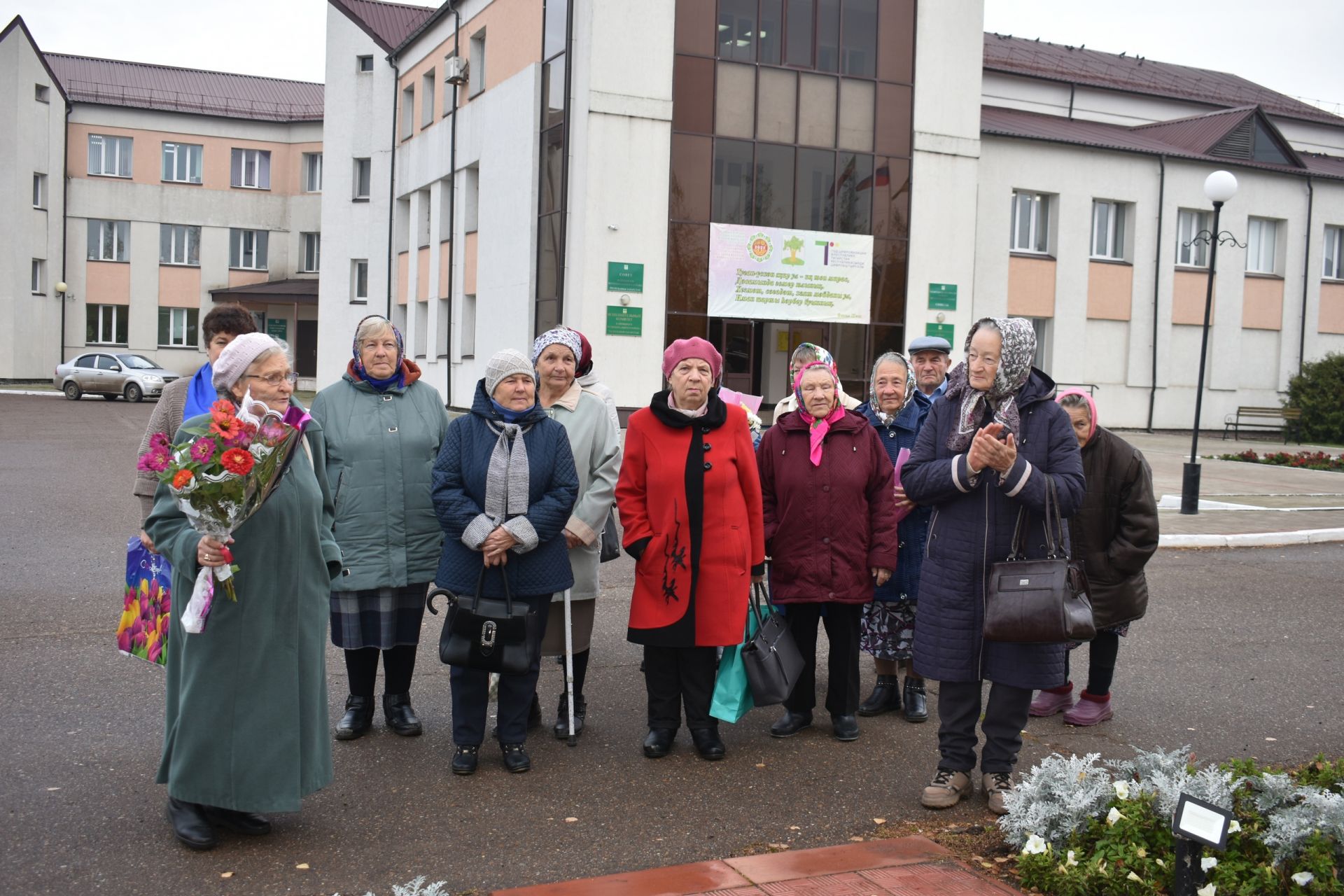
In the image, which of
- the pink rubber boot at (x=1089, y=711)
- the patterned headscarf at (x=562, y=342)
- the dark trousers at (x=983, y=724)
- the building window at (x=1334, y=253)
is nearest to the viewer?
the dark trousers at (x=983, y=724)

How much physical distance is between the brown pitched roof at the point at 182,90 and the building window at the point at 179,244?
15.9 feet

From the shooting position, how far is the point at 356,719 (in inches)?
228

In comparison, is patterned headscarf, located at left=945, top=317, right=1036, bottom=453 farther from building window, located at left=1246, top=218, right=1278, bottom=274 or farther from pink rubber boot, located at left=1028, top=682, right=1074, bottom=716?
building window, located at left=1246, top=218, right=1278, bottom=274

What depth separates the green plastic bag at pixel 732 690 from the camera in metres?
5.71

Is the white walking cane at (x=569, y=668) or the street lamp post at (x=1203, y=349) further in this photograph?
the street lamp post at (x=1203, y=349)

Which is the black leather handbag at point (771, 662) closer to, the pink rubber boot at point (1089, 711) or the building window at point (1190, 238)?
the pink rubber boot at point (1089, 711)

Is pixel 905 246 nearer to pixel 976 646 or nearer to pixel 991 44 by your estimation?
pixel 991 44

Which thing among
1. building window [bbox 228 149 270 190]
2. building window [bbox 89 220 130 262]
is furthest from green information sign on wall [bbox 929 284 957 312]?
building window [bbox 89 220 130 262]

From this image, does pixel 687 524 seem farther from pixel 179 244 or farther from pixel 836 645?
pixel 179 244

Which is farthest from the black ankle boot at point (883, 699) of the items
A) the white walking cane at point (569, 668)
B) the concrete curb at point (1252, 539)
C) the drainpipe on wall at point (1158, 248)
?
the drainpipe on wall at point (1158, 248)

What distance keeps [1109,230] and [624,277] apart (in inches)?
595

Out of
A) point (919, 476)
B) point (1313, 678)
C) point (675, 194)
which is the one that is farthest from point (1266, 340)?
point (919, 476)

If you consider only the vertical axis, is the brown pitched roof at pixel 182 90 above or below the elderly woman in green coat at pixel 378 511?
above

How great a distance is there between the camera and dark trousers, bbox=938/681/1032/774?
5023mm
